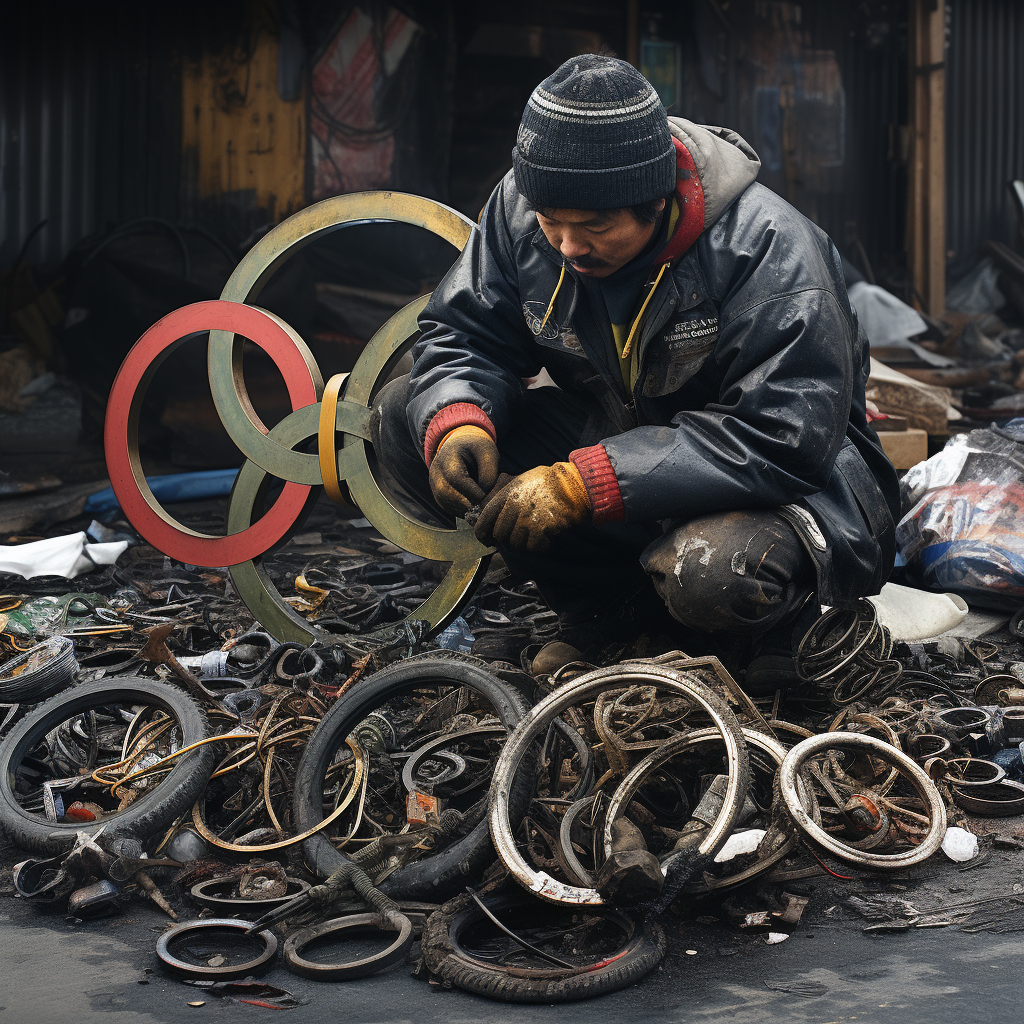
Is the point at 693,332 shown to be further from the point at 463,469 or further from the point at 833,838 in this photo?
the point at 833,838

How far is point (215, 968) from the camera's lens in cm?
196

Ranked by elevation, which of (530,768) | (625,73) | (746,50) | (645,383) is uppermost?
(746,50)

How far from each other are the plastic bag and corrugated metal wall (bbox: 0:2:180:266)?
5.97m

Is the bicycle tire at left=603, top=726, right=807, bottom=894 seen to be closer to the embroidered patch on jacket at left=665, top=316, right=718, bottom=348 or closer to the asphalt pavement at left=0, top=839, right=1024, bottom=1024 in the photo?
the asphalt pavement at left=0, top=839, right=1024, bottom=1024

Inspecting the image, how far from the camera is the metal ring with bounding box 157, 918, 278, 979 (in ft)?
6.45

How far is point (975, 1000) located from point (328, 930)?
112cm

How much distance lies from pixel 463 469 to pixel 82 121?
21.7 feet

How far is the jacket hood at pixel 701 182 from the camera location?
2838mm

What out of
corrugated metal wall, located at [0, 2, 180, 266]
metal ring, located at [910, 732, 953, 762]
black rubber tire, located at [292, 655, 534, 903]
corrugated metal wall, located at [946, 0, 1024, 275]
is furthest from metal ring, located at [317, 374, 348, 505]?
corrugated metal wall, located at [946, 0, 1024, 275]

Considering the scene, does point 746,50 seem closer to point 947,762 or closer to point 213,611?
point 213,611

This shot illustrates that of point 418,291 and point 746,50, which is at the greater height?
point 746,50

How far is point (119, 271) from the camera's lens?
307 inches

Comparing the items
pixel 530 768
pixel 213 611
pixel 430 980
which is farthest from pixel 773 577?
pixel 213 611

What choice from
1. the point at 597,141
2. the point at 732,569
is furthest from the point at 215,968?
the point at 597,141
